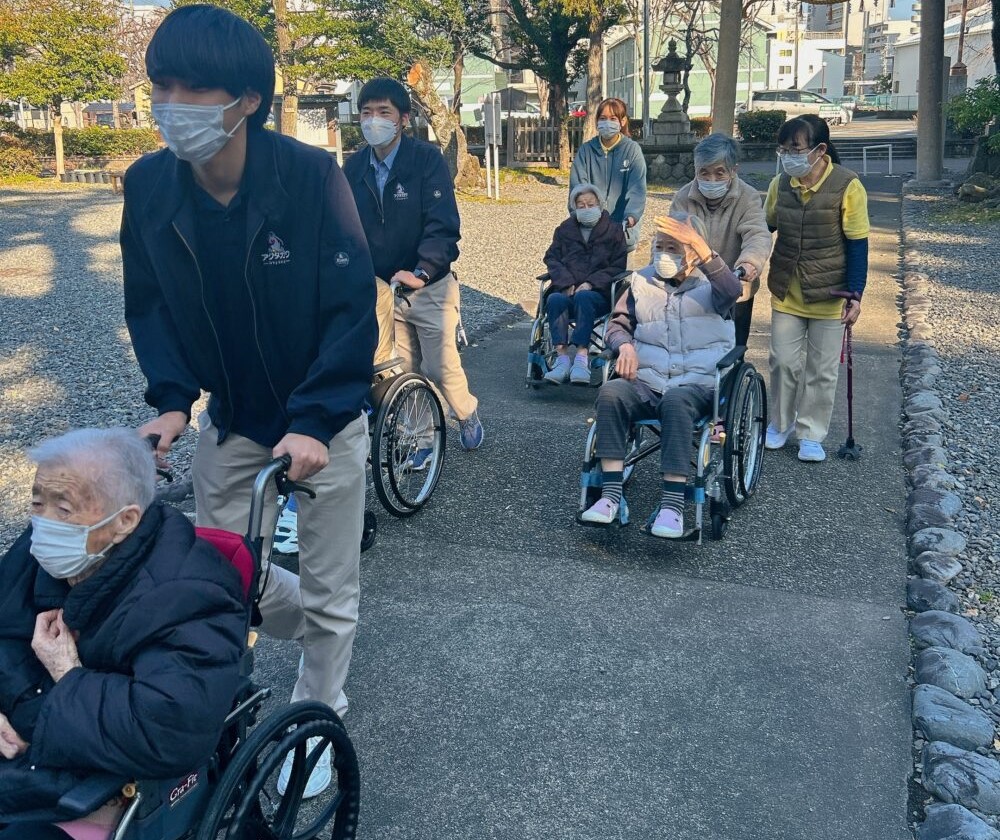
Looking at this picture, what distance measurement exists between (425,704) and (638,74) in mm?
45411

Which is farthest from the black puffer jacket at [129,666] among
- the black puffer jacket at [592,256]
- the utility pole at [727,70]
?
the utility pole at [727,70]

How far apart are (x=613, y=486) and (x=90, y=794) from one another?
293cm

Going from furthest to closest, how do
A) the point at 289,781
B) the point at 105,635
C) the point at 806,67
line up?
the point at 806,67 < the point at 289,781 < the point at 105,635

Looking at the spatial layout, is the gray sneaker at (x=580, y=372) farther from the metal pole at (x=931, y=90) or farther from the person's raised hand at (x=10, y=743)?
the metal pole at (x=931, y=90)

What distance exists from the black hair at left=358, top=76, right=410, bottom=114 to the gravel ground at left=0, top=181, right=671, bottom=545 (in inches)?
88.6

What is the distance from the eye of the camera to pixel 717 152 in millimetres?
5395

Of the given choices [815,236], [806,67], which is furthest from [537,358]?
[806,67]

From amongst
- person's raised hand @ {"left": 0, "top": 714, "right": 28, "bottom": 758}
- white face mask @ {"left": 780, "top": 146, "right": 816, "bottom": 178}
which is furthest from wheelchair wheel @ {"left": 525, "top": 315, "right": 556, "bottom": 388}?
person's raised hand @ {"left": 0, "top": 714, "right": 28, "bottom": 758}

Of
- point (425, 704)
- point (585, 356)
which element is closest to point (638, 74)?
point (585, 356)

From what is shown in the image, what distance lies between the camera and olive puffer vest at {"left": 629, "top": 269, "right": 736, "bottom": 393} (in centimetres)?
466

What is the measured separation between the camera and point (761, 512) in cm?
505

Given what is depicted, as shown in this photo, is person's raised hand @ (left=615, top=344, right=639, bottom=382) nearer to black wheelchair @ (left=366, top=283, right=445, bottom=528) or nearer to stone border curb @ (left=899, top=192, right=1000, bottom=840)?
black wheelchair @ (left=366, top=283, right=445, bottom=528)

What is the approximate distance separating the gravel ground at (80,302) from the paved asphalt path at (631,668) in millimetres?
2062

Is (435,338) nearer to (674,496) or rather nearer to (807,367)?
(674,496)
